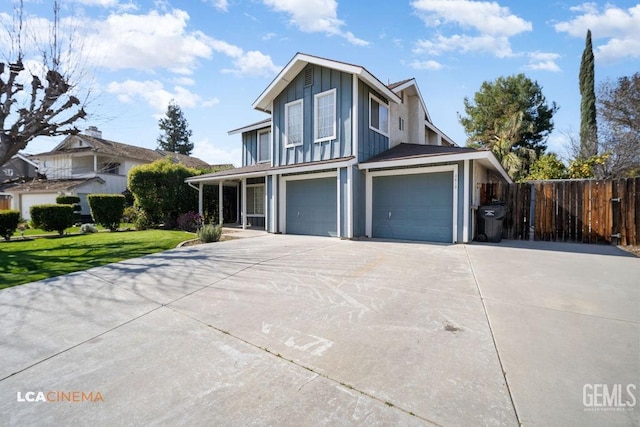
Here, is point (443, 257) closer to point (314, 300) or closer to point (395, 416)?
point (314, 300)

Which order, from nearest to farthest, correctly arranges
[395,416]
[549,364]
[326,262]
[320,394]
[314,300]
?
[395,416], [320,394], [549,364], [314,300], [326,262]

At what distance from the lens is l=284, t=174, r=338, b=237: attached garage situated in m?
11.0

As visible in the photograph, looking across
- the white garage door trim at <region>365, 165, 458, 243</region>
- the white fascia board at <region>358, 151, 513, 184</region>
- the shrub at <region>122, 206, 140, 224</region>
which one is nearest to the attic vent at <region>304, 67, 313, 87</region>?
the white fascia board at <region>358, 151, 513, 184</region>

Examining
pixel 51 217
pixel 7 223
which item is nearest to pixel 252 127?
pixel 51 217

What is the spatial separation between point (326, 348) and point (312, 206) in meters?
8.76

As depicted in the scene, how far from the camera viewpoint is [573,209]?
31.9ft

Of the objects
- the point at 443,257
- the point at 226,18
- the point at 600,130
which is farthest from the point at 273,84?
the point at 600,130

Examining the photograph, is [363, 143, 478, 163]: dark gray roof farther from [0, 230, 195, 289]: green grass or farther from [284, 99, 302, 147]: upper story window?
[0, 230, 195, 289]: green grass

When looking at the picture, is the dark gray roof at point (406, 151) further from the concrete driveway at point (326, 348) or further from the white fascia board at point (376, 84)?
the concrete driveway at point (326, 348)

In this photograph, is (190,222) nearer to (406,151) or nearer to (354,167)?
(354,167)

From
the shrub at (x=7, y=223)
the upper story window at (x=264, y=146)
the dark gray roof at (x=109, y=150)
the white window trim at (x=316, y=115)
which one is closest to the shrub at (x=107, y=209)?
the shrub at (x=7, y=223)

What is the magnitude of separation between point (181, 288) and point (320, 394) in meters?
3.63

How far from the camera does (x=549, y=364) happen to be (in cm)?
254

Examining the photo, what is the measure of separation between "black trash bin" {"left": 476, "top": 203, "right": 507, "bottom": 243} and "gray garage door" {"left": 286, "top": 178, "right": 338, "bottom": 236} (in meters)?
4.80
